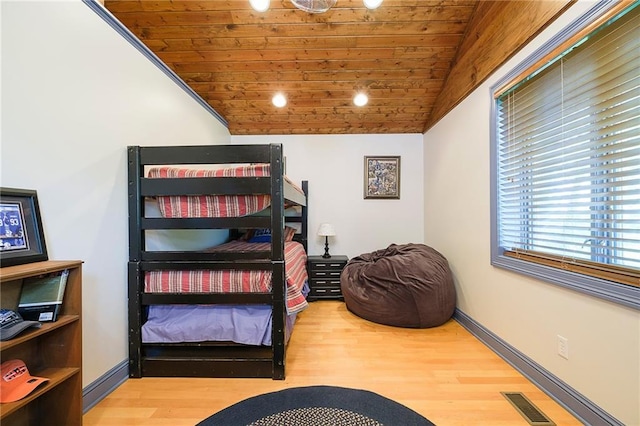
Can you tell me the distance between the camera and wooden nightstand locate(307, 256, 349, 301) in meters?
3.16

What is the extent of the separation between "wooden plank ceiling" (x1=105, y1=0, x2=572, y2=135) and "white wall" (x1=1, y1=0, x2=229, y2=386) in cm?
81

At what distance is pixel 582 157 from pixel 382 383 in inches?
67.7

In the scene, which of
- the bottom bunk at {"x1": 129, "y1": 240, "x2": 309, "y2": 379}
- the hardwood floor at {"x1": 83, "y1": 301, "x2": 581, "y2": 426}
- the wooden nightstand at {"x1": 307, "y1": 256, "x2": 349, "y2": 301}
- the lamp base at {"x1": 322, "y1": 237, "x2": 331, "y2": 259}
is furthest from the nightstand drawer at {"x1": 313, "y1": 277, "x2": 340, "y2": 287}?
the bottom bunk at {"x1": 129, "y1": 240, "x2": 309, "y2": 379}

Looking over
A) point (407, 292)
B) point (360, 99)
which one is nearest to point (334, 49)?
point (360, 99)

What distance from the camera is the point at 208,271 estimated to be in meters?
1.66

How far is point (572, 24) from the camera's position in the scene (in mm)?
1355

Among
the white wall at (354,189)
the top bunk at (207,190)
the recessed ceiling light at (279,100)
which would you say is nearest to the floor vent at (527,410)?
the top bunk at (207,190)

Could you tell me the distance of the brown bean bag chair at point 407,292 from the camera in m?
2.36

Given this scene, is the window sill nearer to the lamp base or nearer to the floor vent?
the floor vent

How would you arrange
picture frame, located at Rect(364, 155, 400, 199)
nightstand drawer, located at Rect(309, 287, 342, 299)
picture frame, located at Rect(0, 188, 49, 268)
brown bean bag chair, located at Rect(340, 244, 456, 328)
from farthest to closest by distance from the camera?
picture frame, located at Rect(364, 155, 400, 199)
nightstand drawer, located at Rect(309, 287, 342, 299)
brown bean bag chair, located at Rect(340, 244, 456, 328)
picture frame, located at Rect(0, 188, 49, 268)

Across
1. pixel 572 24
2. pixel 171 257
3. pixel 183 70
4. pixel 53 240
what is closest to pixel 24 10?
pixel 53 240

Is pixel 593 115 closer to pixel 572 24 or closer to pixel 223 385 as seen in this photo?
pixel 572 24

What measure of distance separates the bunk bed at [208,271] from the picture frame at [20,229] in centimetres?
51

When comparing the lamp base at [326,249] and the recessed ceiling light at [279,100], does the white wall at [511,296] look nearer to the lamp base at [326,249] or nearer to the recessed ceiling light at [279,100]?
the lamp base at [326,249]
